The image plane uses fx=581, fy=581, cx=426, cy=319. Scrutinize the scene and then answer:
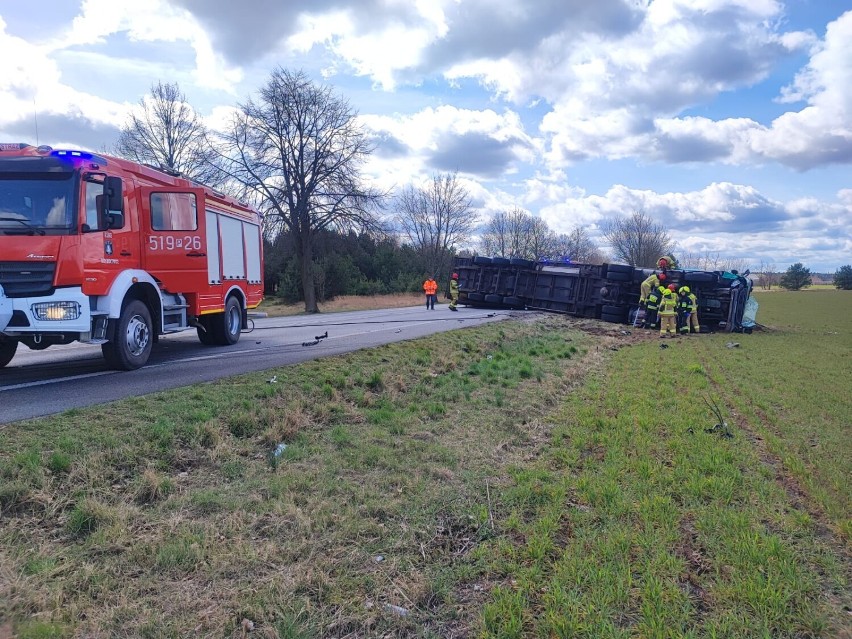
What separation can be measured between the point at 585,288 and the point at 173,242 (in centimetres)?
1713

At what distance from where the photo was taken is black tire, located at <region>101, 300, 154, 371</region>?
7734mm

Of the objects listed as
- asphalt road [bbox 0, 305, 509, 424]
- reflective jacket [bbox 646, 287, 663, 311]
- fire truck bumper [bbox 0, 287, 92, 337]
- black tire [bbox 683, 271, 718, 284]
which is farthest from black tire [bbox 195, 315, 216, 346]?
black tire [bbox 683, 271, 718, 284]

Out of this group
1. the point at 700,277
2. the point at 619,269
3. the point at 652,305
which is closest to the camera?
the point at 652,305

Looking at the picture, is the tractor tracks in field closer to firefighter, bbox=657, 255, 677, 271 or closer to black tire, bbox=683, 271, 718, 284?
firefighter, bbox=657, 255, 677, 271

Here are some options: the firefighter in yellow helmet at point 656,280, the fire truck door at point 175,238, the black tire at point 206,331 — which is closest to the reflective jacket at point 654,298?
the firefighter in yellow helmet at point 656,280

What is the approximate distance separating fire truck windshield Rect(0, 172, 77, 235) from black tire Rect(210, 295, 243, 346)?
4253mm

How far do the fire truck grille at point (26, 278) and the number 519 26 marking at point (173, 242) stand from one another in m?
2.05

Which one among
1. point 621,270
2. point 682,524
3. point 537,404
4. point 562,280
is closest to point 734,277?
point 621,270

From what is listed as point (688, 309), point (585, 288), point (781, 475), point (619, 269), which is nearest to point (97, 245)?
point (781, 475)

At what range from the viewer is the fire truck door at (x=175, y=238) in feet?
29.5

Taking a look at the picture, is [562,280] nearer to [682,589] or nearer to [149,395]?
[149,395]

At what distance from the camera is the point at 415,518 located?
395 centimetres

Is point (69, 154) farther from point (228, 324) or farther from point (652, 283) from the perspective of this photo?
point (652, 283)

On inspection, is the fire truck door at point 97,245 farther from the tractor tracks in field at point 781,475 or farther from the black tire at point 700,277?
the black tire at point 700,277
